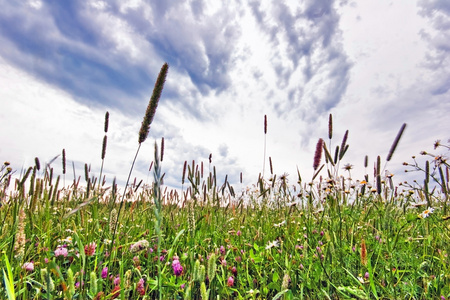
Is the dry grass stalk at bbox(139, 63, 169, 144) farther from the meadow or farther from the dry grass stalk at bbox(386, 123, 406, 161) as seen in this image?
the dry grass stalk at bbox(386, 123, 406, 161)

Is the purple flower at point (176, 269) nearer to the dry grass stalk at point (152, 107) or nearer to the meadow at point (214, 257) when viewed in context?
the meadow at point (214, 257)

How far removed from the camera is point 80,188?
5398 mm

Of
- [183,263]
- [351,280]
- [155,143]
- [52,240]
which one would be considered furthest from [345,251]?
[52,240]

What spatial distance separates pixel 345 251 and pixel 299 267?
0.55m

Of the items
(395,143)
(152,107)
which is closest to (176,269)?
(152,107)

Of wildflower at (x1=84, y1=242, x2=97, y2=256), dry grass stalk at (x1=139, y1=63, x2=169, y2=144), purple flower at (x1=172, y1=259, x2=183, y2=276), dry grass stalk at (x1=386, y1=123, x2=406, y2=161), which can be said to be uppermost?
dry grass stalk at (x1=386, y1=123, x2=406, y2=161)

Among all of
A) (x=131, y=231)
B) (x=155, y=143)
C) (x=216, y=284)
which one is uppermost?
(x=155, y=143)

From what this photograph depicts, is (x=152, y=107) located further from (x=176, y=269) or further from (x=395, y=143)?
(x=395, y=143)

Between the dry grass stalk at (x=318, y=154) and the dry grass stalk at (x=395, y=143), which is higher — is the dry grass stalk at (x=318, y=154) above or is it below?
below

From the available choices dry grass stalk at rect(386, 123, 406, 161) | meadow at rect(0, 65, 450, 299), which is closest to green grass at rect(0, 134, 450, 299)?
meadow at rect(0, 65, 450, 299)

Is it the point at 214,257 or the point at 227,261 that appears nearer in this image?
the point at 214,257

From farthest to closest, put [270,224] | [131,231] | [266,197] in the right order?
1. [266,197]
2. [270,224]
3. [131,231]

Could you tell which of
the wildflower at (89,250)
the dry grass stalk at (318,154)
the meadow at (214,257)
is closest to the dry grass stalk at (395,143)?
the meadow at (214,257)

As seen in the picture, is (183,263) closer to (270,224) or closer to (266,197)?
(270,224)
